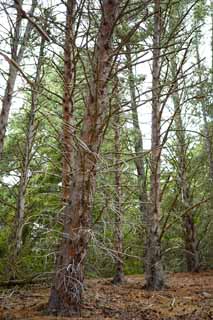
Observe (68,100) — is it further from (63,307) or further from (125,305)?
(125,305)

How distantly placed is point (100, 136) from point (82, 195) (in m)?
0.54

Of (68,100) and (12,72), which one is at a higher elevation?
(12,72)

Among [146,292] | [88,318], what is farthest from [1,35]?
[146,292]

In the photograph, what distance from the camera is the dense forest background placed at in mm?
2846

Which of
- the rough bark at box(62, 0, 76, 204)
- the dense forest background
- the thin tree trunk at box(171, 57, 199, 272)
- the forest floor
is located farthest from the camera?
the thin tree trunk at box(171, 57, 199, 272)

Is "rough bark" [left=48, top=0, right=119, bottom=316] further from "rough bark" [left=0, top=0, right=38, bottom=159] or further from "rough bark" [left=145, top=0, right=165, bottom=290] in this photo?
"rough bark" [left=0, top=0, right=38, bottom=159]

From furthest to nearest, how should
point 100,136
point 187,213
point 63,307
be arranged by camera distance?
point 187,213 → point 100,136 → point 63,307

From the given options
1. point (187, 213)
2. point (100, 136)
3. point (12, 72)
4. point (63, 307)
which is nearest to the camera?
point (63, 307)

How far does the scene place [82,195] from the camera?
9.46 ft

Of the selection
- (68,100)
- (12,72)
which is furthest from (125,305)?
(12,72)

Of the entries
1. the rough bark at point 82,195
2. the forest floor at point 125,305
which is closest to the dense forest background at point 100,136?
the rough bark at point 82,195

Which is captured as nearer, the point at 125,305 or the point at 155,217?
the point at 125,305

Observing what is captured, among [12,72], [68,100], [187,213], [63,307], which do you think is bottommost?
[63,307]

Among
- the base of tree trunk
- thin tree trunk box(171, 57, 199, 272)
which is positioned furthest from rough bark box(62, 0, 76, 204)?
thin tree trunk box(171, 57, 199, 272)
